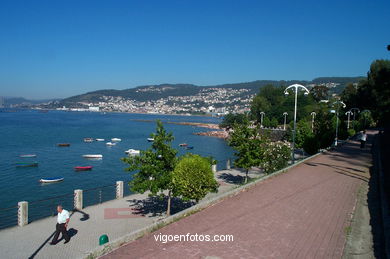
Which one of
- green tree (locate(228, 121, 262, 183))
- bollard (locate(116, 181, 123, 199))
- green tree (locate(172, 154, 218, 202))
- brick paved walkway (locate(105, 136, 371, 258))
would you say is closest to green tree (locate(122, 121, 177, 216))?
green tree (locate(172, 154, 218, 202))

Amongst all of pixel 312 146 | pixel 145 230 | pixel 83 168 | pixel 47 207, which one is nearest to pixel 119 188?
pixel 47 207

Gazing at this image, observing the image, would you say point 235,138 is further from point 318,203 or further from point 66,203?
point 66,203

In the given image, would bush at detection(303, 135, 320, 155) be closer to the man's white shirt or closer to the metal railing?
the metal railing

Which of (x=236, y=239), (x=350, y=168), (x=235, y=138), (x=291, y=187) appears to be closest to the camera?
(x=236, y=239)

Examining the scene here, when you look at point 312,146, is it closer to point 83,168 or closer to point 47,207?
point 47,207

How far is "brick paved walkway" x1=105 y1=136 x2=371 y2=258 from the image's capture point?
21.4ft

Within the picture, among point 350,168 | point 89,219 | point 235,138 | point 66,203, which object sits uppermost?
point 235,138

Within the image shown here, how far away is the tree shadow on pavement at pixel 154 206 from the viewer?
13936mm

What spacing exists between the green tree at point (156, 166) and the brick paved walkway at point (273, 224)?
295 cm

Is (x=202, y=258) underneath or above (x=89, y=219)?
above

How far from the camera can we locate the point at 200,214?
9.04 metres

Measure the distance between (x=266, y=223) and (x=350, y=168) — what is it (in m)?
10.4

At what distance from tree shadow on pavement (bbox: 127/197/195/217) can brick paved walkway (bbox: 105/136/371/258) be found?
13.2 ft

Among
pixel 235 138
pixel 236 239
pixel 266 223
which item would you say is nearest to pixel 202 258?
pixel 236 239
